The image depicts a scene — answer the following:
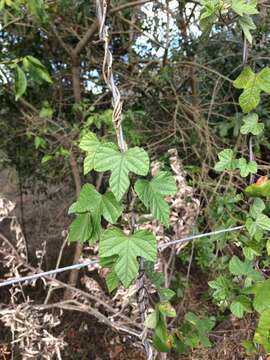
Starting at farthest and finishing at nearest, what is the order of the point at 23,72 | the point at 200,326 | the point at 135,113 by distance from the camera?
the point at 135,113
the point at 23,72
the point at 200,326

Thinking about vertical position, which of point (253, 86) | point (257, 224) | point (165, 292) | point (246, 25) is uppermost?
point (246, 25)

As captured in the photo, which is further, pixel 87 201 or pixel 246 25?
pixel 246 25

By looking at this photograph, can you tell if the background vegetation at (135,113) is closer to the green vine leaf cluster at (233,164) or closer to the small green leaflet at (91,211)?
the green vine leaf cluster at (233,164)

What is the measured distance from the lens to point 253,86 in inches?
41.8

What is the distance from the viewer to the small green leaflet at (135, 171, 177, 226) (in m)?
0.84

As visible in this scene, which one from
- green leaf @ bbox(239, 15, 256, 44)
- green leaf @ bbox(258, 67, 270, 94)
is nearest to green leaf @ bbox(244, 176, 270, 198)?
green leaf @ bbox(258, 67, 270, 94)

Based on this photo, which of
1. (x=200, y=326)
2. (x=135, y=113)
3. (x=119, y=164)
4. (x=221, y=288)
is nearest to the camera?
(x=119, y=164)

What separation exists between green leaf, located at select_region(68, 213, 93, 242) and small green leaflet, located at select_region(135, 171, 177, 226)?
0.40 ft

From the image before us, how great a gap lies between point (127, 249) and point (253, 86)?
1.70 ft

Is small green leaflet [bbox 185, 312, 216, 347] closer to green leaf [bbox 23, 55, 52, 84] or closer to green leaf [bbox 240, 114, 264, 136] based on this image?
green leaf [bbox 240, 114, 264, 136]

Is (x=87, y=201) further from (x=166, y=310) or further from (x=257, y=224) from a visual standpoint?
(x=257, y=224)

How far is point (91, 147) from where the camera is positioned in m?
0.88

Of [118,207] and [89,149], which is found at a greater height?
[89,149]

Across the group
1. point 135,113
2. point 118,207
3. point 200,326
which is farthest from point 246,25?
point 135,113
